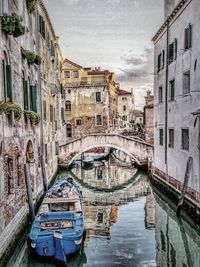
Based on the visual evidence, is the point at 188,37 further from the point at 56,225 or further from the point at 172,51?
the point at 56,225

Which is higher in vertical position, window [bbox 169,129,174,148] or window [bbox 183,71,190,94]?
window [bbox 183,71,190,94]

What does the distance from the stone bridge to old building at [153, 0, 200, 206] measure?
17.0 ft

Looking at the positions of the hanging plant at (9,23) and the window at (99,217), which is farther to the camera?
the window at (99,217)

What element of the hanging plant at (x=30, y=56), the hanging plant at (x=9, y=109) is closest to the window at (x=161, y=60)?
the hanging plant at (x=30, y=56)

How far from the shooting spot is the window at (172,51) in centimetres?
1383

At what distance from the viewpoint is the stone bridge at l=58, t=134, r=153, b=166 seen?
22984 millimetres

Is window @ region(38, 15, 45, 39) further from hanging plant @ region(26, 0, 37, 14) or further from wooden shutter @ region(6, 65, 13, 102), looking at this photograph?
wooden shutter @ region(6, 65, 13, 102)

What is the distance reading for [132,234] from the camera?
10539mm

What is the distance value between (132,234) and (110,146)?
13559mm

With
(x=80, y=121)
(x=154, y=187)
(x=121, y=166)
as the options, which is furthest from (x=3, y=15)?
(x=80, y=121)

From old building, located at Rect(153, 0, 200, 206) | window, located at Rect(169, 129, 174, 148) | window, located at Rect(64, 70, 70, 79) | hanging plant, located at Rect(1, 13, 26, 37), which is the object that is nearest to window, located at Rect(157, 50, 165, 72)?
old building, located at Rect(153, 0, 200, 206)

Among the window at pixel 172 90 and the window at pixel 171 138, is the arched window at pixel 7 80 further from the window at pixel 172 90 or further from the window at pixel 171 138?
the window at pixel 171 138

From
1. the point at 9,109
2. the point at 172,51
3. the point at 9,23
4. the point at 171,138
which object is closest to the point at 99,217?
the point at 171,138

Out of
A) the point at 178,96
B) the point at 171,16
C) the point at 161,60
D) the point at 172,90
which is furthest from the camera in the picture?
the point at 161,60
